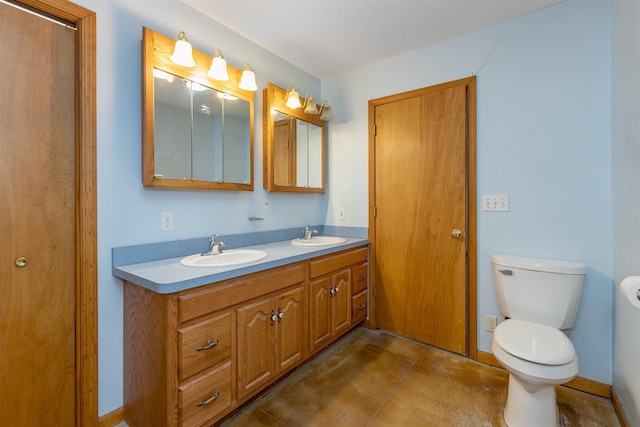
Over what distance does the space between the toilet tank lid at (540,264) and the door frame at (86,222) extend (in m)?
2.22

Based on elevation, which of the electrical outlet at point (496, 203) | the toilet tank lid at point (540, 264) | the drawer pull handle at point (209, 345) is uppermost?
the electrical outlet at point (496, 203)

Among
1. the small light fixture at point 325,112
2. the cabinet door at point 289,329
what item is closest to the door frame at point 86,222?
the cabinet door at point 289,329

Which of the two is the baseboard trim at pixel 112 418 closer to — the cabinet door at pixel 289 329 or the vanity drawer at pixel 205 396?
the vanity drawer at pixel 205 396

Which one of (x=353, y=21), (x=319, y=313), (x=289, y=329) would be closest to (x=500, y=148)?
(x=353, y=21)

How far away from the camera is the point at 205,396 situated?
4.26 ft

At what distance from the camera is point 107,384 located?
1438 millimetres

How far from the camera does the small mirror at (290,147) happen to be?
217cm

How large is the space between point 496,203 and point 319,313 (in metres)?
1.39

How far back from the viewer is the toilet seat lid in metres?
1.30

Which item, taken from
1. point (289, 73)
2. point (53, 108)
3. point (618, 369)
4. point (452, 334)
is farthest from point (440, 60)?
point (53, 108)

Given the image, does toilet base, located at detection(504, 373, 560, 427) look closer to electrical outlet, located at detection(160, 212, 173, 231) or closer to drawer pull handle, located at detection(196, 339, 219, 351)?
A: drawer pull handle, located at detection(196, 339, 219, 351)

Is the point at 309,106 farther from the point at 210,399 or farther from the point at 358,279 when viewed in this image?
the point at 210,399

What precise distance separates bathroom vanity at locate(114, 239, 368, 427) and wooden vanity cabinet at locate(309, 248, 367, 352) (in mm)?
15

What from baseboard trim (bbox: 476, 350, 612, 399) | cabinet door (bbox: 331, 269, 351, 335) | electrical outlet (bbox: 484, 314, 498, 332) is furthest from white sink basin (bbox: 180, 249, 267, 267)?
baseboard trim (bbox: 476, 350, 612, 399)
